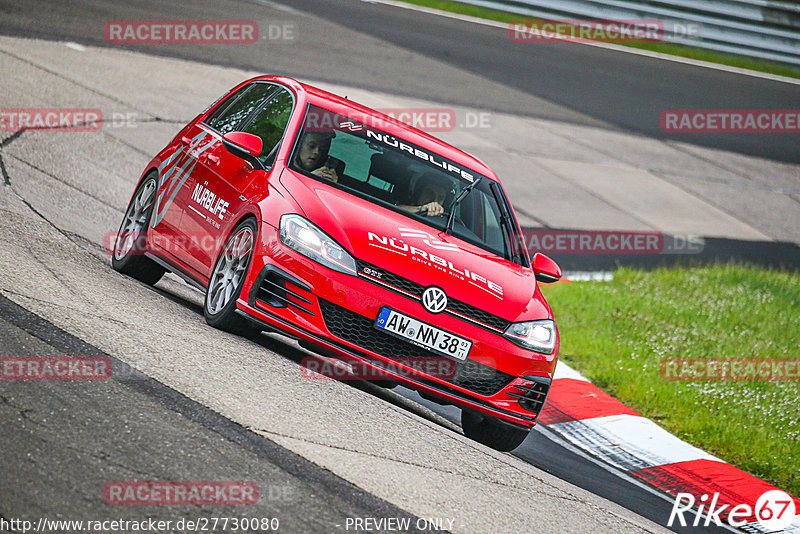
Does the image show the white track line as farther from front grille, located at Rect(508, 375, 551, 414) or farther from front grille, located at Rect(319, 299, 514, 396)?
front grille, located at Rect(319, 299, 514, 396)

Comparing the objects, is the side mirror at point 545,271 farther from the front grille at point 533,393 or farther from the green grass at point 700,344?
the green grass at point 700,344

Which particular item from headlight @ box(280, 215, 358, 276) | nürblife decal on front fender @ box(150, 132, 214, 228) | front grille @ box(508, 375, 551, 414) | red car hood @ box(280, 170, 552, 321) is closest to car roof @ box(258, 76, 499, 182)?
nürblife decal on front fender @ box(150, 132, 214, 228)

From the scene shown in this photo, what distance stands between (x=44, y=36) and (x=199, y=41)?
127 inches

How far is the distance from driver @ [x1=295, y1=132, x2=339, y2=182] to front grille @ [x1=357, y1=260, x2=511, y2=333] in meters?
1.03

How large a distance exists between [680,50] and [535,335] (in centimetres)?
2204

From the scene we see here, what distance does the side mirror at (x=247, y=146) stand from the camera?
6.86 m

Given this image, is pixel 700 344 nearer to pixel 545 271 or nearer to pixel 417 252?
pixel 545 271

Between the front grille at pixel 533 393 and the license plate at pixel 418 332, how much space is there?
51 cm

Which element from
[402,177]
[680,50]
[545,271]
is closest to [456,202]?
[402,177]

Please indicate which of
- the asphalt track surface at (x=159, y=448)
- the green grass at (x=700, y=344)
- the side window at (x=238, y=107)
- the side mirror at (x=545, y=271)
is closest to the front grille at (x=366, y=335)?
the asphalt track surface at (x=159, y=448)

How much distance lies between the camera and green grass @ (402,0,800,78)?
25906 millimetres

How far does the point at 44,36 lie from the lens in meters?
15.8

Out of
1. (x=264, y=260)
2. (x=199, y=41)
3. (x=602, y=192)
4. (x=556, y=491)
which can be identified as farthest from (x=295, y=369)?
(x=199, y=41)

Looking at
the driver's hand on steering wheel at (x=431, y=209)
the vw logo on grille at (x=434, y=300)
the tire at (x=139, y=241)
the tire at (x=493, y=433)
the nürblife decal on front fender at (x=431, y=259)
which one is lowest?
the tire at (x=493, y=433)
